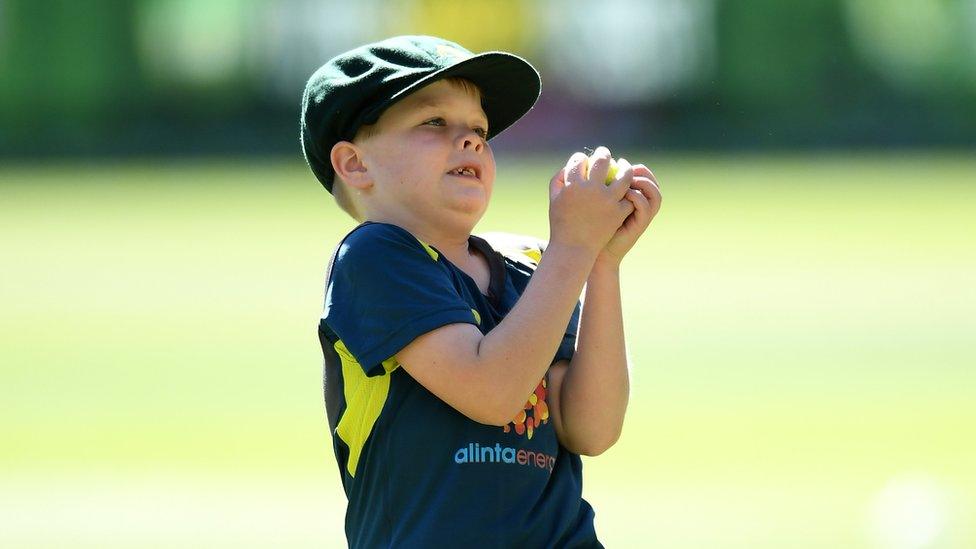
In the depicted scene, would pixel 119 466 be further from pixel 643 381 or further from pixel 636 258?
pixel 636 258

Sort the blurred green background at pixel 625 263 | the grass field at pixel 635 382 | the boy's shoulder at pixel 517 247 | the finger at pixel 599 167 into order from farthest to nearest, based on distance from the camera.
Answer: the blurred green background at pixel 625 263 → the grass field at pixel 635 382 → the boy's shoulder at pixel 517 247 → the finger at pixel 599 167

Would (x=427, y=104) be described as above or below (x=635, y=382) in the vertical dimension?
above

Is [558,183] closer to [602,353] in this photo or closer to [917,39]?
[602,353]

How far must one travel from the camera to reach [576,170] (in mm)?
2648

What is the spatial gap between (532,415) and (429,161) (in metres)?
0.48

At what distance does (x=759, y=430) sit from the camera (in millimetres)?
7398

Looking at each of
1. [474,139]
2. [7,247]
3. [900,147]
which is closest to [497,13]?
[900,147]

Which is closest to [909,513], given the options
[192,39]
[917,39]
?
[917,39]

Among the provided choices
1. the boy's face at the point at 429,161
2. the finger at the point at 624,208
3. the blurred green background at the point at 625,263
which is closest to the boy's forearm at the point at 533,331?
the finger at the point at 624,208

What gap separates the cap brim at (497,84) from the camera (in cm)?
265

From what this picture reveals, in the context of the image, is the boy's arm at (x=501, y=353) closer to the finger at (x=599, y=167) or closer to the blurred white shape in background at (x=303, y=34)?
the finger at (x=599, y=167)

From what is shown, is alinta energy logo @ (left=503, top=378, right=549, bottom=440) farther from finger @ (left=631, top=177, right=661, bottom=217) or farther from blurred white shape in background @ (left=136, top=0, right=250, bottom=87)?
blurred white shape in background @ (left=136, top=0, right=250, bottom=87)

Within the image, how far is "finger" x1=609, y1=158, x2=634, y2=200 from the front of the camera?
2.62m

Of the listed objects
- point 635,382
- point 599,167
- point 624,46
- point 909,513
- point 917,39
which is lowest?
point 909,513
